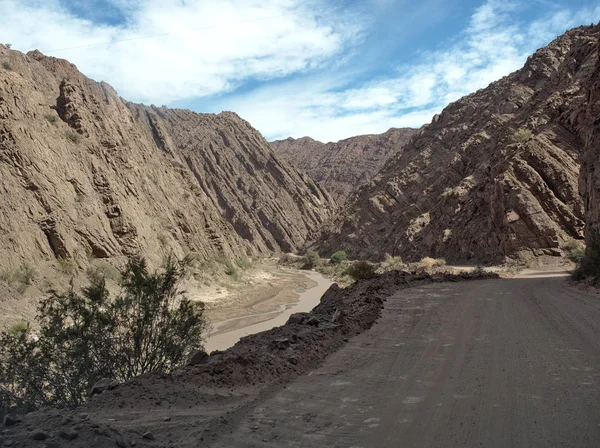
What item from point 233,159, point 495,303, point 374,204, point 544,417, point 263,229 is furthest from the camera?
point 233,159

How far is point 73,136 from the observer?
30.0 meters

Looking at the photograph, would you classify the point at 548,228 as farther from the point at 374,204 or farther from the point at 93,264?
the point at 374,204

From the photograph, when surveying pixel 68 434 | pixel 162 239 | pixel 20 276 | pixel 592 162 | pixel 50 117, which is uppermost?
pixel 50 117

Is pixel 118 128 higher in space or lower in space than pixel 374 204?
higher

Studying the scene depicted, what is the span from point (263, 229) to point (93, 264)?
77.6 m

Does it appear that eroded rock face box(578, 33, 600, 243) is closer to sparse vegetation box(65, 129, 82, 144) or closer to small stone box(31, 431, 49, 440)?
small stone box(31, 431, 49, 440)

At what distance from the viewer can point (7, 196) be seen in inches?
874

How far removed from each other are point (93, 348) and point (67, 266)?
15.5 metres

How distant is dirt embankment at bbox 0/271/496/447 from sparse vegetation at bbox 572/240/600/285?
11.8 m

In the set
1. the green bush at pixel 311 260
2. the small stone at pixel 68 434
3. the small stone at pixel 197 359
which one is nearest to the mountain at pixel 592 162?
the small stone at pixel 197 359

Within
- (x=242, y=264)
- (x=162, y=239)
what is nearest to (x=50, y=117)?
(x=162, y=239)

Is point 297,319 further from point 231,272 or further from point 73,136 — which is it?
point 231,272

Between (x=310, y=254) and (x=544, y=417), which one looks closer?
Answer: (x=544, y=417)

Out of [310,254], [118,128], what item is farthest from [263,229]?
[118,128]
